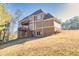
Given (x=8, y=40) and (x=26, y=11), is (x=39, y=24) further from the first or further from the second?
(x=8, y=40)

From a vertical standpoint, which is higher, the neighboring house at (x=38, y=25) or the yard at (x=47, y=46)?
the neighboring house at (x=38, y=25)

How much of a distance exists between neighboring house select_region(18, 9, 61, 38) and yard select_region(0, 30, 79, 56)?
2.3 inches

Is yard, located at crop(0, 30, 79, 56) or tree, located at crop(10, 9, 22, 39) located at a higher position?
tree, located at crop(10, 9, 22, 39)

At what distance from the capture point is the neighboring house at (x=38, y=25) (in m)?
2.41

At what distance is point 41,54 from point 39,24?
0.35 metres

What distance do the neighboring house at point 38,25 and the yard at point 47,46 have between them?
0.06 m

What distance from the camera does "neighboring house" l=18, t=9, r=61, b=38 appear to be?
241 cm

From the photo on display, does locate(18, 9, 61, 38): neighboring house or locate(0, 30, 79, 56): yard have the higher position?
locate(18, 9, 61, 38): neighboring house

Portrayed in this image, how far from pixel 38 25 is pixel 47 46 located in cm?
27

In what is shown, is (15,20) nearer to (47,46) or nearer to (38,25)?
(38,25)

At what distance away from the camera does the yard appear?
7.71 feet

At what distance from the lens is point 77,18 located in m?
2.37

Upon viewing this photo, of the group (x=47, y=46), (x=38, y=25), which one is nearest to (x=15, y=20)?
(x=38, y=25)

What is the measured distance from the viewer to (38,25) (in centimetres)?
244
